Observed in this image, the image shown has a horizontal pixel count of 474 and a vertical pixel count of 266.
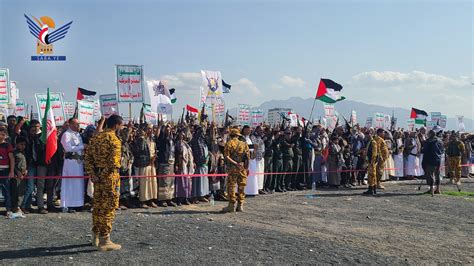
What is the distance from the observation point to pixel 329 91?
64.0ft

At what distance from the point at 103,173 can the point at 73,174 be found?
4.03 meters

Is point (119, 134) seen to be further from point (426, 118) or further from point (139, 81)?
point (426, 118)

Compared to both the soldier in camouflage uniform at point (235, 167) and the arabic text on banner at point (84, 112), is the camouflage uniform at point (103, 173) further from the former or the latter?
the arabic text on banner at point (84, 112)

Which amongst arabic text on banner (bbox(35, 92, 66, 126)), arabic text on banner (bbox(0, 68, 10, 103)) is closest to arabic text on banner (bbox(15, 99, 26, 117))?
arabic text on banner (bbox(0, 68, 10, 103))

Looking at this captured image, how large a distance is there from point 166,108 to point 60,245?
25.6ft

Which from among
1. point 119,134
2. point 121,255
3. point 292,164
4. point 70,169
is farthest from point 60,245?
point 292,164

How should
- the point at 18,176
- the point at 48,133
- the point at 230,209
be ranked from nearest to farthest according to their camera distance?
the point at 18,176 → the point at 48,133 → the point at 230,209

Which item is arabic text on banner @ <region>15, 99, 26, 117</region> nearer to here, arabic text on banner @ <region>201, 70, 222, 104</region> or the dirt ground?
arabic text on banner @ <region>201, 70, 222, 104</region>

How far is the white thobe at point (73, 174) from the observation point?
1074 cm

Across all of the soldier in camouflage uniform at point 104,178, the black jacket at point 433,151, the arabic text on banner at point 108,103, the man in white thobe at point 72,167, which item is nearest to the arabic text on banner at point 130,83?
the arabic text on banner at point 108,103

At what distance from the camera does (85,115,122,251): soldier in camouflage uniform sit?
732 cm

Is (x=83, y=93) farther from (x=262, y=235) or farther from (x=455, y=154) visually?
(x=455, y=154)

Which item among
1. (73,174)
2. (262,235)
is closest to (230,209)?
(262,235)

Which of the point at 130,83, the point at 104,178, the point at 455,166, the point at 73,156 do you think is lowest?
the point at 455,166
